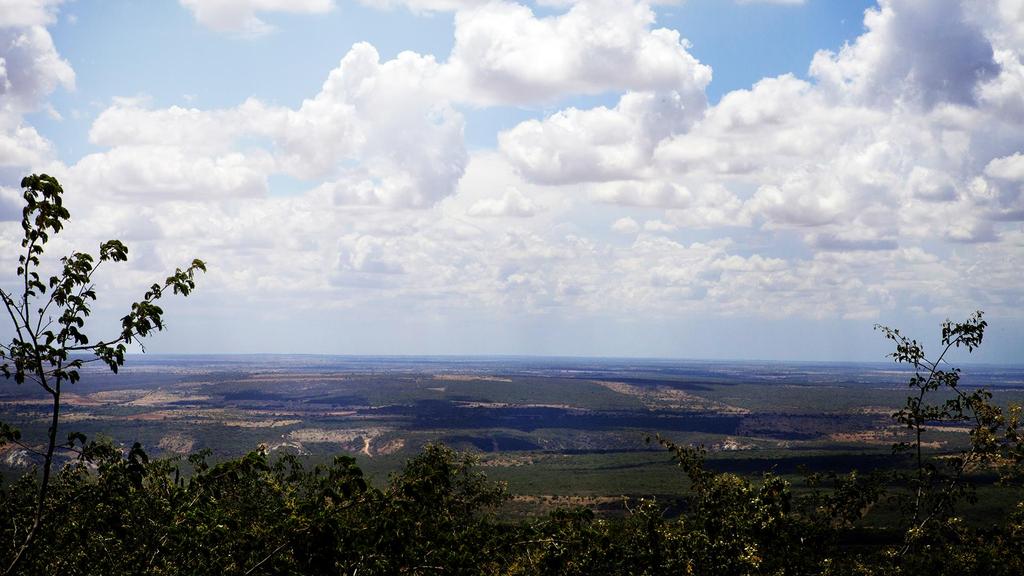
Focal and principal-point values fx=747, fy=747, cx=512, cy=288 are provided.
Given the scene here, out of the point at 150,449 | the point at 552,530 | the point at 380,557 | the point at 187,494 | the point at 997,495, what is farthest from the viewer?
the point at 150,449

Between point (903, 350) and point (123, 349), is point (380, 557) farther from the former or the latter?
point (903, 350)

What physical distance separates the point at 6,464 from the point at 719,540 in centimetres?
14293

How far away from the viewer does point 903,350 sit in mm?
21422

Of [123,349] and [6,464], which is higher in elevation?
[123,349]

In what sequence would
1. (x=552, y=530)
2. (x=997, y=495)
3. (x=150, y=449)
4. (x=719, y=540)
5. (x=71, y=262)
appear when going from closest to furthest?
(x=71, y=262)
(x=552, y=530)
(x=719, y=540)
(x=997, y=495)
(x=150, y=449)

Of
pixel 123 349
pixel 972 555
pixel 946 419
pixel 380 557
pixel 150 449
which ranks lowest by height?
pixel 150 449

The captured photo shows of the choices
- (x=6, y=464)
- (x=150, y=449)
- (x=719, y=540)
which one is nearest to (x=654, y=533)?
(x=719, y=540)

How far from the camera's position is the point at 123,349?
10758mm

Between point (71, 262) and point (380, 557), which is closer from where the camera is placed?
point (71, 262)

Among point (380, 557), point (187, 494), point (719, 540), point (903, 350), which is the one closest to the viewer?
point (380, 557)

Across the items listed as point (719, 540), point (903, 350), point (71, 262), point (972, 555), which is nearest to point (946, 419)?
point (903, 350)

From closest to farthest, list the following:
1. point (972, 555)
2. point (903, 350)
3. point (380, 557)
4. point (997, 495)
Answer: point (380, 557) → point (903, 350) → point (972, 555) → point (997, 495)

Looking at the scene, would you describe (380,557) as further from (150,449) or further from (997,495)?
(150,449)

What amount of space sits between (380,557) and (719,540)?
33.2ft
